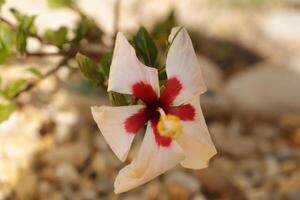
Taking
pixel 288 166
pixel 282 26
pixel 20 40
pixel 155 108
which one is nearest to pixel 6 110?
pixel 20 40

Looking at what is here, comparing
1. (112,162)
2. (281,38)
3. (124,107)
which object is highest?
(124,107)

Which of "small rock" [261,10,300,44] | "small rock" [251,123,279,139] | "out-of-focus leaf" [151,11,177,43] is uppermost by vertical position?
"out-of-focus leaf" [151,11,177,43]

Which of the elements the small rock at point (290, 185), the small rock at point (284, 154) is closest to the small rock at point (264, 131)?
the small rock at point (284, 154)

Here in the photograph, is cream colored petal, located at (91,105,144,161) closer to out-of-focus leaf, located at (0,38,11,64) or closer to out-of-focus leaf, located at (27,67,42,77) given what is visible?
out-of-focus leaf, located at (0,38,11,64)

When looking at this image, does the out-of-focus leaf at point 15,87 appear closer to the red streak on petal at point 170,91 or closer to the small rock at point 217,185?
the red streak on petal at point 170,91

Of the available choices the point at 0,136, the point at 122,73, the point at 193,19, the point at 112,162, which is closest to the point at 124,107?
the point at 122,73

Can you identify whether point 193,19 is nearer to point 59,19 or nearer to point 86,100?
point 59,19

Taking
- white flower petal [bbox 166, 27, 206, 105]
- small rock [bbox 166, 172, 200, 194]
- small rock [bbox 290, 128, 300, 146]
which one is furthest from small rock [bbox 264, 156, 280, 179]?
white flower petal [bbox 166, 27, 206, 105]
